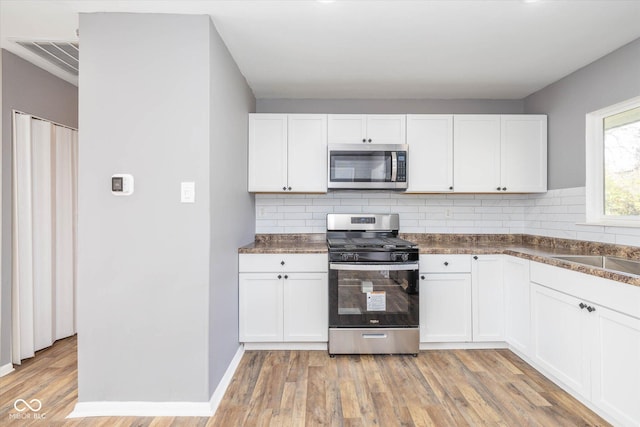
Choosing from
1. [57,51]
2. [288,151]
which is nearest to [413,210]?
[288,151]

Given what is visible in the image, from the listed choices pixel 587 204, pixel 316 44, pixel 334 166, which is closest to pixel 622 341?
pixel 587 204

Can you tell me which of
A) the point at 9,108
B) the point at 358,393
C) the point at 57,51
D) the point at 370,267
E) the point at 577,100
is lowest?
the point at 358,393

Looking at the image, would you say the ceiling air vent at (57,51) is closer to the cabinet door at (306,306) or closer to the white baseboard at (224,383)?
the cabinet door at (306,306)

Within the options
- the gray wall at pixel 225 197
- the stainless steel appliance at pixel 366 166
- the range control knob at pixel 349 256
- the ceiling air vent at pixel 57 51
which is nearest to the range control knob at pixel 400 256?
the range control knob at pixel 349 256

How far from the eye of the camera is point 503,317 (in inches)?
112

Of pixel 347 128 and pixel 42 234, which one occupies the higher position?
pixel 347 128

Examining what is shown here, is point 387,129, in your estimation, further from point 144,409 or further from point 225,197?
point 144,409

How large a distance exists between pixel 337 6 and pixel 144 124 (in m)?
1.30

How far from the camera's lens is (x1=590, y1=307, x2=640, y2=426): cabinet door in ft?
5.52

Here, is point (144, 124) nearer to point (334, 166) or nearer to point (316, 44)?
point (316, 44)

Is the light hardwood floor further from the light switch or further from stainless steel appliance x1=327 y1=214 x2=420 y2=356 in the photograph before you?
the light switch

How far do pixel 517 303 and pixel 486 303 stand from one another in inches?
9.3

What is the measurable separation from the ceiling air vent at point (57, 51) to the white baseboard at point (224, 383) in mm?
2516

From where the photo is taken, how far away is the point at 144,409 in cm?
197
